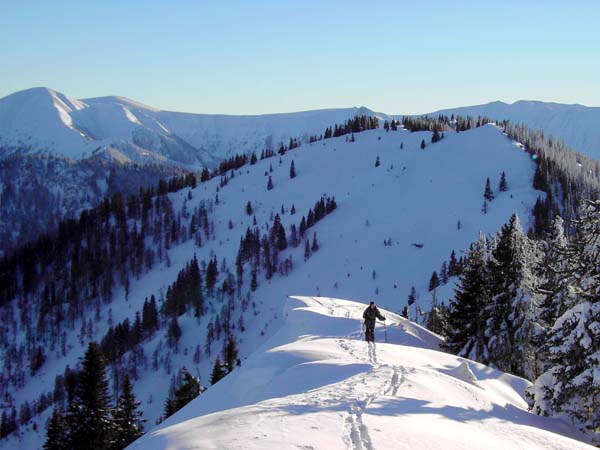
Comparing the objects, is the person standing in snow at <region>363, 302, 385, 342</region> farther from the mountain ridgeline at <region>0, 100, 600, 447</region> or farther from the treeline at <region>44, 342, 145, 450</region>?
the mountain ridgeline at <region>0, 100, 600, 447</region>

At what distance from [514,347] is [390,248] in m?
107

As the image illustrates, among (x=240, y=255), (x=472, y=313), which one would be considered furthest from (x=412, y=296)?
(x=472, y=313)

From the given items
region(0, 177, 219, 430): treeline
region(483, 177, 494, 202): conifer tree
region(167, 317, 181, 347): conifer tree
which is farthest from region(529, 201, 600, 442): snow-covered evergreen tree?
region(483, 177, 494, 202): conifer tree

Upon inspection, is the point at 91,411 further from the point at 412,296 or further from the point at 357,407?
the point at 412,296

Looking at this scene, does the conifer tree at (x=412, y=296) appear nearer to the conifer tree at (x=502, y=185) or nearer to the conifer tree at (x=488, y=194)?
the conifer tree at (x=488, y=194)

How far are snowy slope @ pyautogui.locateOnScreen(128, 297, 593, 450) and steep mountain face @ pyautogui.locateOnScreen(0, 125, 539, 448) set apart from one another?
76.5 meters

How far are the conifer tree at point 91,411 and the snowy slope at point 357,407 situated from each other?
41.6 feet

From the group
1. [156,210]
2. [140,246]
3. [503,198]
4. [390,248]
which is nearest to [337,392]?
[390,248]

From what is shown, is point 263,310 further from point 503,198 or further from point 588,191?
point 588,191

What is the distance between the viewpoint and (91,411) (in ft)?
98.7

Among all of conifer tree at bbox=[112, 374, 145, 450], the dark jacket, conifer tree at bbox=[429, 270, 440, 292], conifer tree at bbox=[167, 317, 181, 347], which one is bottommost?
conifer tree at bbox=[167, 317, 181, 347]

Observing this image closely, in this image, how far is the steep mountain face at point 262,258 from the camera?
123 meters

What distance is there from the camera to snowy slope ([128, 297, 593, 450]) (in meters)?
11.3

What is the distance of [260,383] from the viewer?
19281 millimetres
